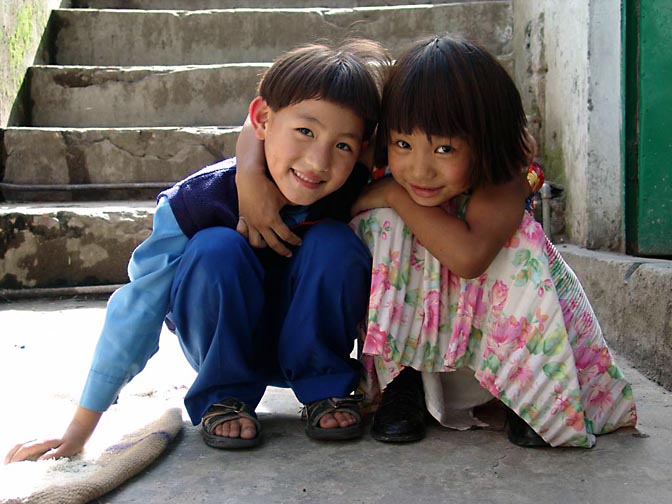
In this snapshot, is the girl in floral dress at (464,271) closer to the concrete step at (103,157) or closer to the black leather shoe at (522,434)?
the black leather shoe at (522,434)

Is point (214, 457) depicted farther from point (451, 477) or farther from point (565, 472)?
point (565, 472)

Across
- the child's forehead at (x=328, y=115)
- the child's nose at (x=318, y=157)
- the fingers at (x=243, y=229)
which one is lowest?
the fingers at (x=243, y=229)

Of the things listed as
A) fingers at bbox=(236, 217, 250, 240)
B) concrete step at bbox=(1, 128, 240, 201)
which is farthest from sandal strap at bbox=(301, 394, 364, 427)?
concrete step at bbox=(1, 128, 240, 201)

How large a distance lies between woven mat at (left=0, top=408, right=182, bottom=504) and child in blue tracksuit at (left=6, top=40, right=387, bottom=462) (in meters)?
0.07

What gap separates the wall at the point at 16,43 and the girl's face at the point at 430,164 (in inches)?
104

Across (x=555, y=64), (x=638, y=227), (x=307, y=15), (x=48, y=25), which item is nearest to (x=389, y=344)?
(x=638, y=227)

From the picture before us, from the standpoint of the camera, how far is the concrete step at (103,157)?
3.53m

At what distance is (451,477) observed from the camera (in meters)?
1.30

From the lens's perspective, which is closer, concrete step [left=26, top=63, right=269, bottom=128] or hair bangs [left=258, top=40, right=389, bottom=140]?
hair bangs [left=258, top=40, right=389, bottom=140]

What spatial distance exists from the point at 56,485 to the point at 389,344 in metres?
0.64

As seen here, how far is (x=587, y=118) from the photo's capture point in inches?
99.9

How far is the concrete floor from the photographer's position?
1.23m

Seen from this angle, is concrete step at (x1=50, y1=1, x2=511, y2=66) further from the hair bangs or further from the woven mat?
the woven mat

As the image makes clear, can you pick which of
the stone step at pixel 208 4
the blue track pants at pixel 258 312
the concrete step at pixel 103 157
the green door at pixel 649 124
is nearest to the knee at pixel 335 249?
the blue track pants at pixel 258 312
